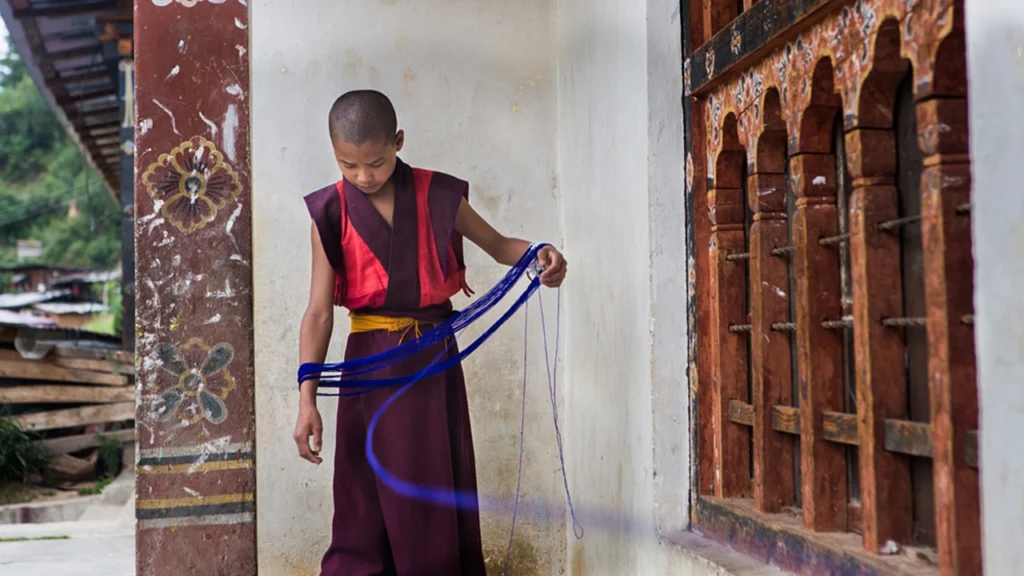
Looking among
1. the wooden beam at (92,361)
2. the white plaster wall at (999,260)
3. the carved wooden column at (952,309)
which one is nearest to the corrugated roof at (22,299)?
the wooden beam at (92,361)

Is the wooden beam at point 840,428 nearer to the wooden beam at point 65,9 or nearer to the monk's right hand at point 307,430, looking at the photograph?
the monk's right hand at point 307,430

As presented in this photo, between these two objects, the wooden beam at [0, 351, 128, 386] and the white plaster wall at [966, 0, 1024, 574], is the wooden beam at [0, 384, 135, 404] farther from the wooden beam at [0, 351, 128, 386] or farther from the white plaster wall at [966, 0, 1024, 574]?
the white plaster wall at [966, 0, 1024, 574]

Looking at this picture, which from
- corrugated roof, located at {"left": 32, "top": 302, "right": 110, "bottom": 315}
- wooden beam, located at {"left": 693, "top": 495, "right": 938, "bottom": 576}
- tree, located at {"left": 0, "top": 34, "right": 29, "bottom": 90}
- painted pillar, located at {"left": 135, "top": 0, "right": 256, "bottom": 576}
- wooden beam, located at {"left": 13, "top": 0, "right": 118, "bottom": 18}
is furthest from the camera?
tree, located at {"left": 0, "top": 34, "right": 29, "bottom": 90}

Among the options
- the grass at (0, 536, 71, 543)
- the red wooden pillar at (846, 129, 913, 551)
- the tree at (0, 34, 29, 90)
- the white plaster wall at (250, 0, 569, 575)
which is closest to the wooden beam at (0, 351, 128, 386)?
the grass at (0, 536, 71, 543)

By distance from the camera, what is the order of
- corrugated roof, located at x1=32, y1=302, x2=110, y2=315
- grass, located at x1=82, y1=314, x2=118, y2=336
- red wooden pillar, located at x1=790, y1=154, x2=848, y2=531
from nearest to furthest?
red wooden pillar, located at x1=790, y1=154, x2=848, y2=531, corrugated roof, located at x1=32, y1=302, x2=110, y2=315, grass, located at x1=82, y1=314, x2=118, y2=336

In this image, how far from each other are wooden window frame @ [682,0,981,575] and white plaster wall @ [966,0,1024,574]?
18 cm

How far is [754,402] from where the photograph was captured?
279cm

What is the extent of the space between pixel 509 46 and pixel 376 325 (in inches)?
55.6

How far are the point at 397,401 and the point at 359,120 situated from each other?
2.77 ft

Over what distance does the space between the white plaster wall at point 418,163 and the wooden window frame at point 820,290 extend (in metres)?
1.19

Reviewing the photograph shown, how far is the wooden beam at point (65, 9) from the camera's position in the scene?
819cm

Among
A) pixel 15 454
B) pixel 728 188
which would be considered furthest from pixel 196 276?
pixel 15 454

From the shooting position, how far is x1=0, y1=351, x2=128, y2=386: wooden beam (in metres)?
9.02

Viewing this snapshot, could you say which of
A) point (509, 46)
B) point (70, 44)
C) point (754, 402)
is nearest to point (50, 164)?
point (70, 44)
